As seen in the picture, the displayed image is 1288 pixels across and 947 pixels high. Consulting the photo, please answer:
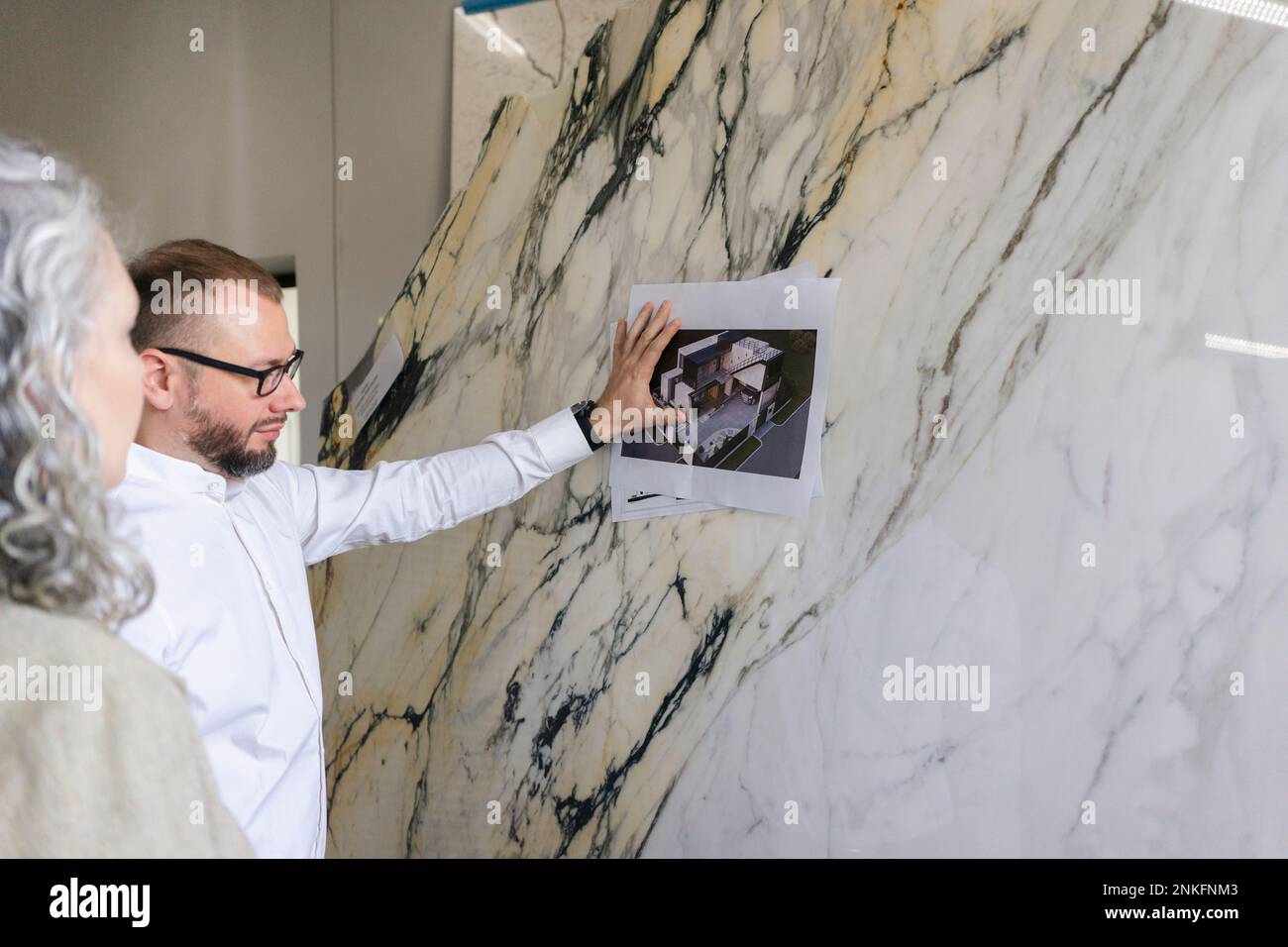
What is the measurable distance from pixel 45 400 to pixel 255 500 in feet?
3.36

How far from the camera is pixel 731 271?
1.79 meters

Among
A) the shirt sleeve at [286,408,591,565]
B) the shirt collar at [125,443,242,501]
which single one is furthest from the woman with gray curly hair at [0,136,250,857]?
the shirt sleeve at [286,408,591,565]

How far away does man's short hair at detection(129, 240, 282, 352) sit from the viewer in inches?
65.9

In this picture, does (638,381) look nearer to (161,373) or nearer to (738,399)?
(738,399)

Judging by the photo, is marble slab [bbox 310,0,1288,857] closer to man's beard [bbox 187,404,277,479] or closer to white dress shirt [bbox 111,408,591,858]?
white dress shirt [bbox 111,408,591,858]

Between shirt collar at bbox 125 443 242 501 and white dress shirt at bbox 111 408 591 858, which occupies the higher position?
shirt collar at bbox 125 443 242 501

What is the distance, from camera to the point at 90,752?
68cm

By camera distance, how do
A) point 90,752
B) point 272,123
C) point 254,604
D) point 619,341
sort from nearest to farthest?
point 90,752 < point 254,604 < point 619,341 < point 272,123

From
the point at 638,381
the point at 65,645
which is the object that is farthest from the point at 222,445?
the point at 65,645

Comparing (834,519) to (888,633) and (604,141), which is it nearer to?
(888,633)

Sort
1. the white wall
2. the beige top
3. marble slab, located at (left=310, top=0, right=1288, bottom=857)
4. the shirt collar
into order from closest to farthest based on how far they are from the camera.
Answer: the beige top
marble slab, located at (left=310, top=0, right=1288, bottom=857)
the shirt collar
the white wall

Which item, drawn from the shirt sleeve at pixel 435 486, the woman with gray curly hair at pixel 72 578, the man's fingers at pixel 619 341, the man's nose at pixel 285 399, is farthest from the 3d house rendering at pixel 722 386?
the woman with gray curly hair at pixel 72 578

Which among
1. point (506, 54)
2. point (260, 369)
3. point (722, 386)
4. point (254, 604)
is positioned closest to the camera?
point (254, 604)

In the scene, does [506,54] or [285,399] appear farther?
[506,54]
